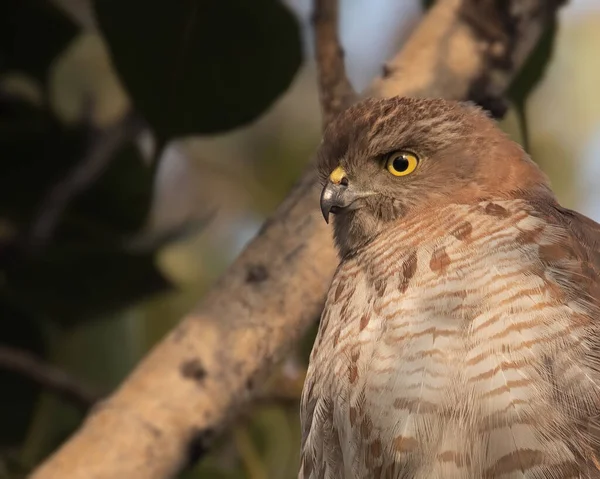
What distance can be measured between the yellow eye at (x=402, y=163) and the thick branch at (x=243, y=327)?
0.15 meters

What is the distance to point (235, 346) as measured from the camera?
1424mm

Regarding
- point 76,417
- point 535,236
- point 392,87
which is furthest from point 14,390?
point 535,236

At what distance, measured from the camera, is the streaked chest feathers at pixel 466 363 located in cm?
109

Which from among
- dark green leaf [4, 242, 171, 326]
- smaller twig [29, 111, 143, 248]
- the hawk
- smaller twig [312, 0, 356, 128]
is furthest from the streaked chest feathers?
smaller twig [29, 111, 143, 248]

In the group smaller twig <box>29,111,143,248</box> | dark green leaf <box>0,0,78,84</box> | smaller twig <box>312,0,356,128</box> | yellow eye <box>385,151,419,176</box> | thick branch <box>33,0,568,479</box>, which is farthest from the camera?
dark green leaf <box>0,0,78,84</box>

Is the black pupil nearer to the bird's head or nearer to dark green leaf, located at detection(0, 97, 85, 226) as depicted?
the bird's head

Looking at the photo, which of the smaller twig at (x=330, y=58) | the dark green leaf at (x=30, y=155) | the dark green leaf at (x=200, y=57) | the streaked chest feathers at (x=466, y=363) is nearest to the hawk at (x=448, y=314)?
the streaked chest feathers at (x=466, y=363)

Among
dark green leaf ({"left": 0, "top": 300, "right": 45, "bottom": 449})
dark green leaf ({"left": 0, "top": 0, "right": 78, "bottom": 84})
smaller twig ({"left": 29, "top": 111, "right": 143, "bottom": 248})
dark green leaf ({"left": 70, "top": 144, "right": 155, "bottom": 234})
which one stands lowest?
dark green leaf ({"left": 0, "top": 300, "right": 45, "bottom": 449})

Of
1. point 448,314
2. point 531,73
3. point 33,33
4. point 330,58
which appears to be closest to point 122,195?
point 33,33

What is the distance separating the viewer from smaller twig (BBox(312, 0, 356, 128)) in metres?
1.59

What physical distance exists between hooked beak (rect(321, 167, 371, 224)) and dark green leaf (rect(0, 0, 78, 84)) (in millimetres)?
945

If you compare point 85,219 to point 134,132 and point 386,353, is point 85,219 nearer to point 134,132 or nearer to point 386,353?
point 134,132

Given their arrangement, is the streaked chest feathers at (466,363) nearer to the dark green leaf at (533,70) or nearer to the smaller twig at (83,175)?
the dark green leaf at (533,70)

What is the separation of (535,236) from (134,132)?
118 cm
